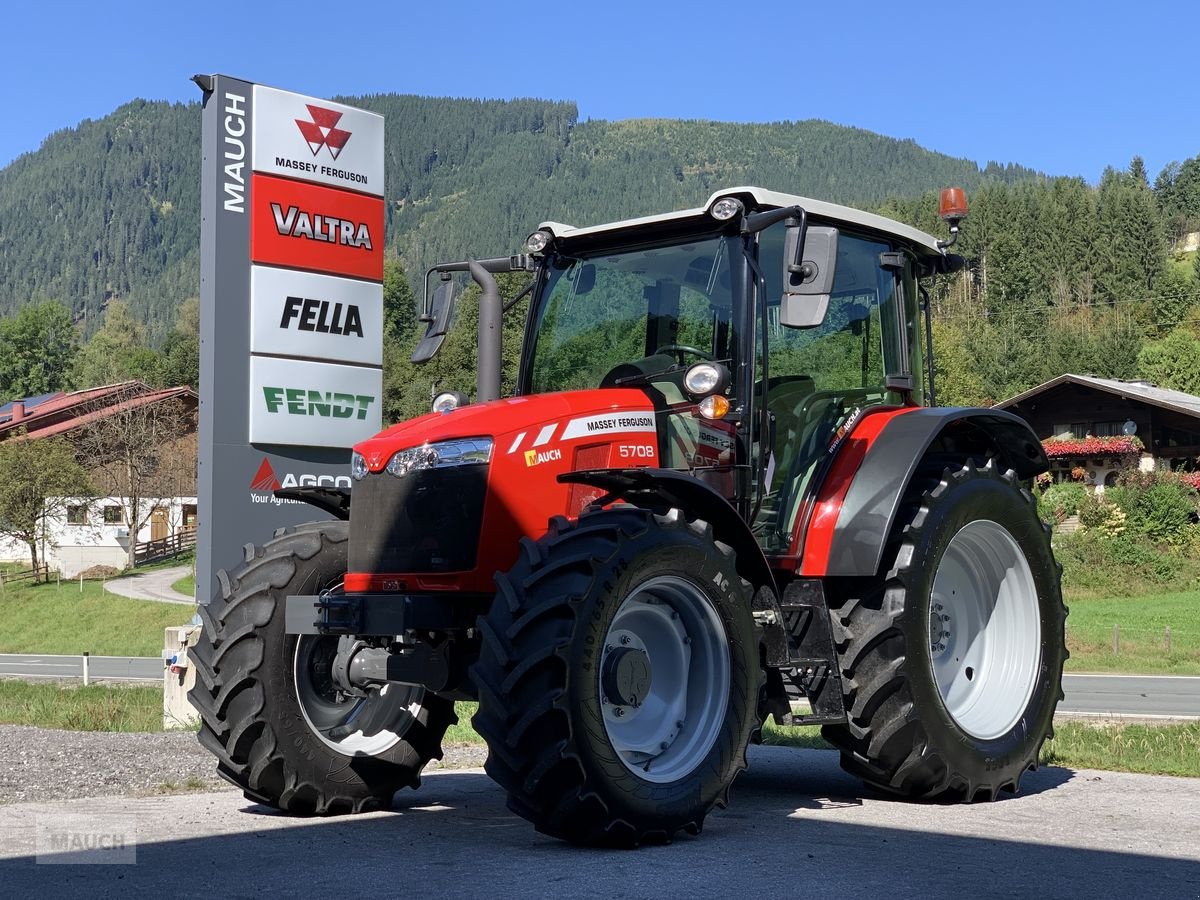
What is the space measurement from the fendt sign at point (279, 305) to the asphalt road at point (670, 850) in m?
4.47

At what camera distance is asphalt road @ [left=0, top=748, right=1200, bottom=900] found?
5.00 meters

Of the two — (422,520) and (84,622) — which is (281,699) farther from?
(84,622)

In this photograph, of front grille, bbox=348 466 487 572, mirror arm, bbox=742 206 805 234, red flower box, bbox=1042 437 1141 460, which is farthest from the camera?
red flower box, bbox=1042 437 1141 460

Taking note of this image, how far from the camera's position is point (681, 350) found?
23.3 ft

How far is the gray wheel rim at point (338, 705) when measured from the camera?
6859mm

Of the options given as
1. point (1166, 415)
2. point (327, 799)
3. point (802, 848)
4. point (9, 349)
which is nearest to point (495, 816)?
point (327, 799)

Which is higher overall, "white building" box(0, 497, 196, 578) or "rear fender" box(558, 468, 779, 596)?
"rear fender" box(558, 468, 779, 596)

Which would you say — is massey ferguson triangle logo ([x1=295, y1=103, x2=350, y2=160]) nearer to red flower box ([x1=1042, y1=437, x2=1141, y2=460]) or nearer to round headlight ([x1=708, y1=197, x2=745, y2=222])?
round headlight ([x1=708, y1=197, x2=745, y2=222])

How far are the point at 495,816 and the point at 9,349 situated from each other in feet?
380

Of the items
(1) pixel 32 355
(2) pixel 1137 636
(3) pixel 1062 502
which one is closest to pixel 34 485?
(3) pixel 1062 502

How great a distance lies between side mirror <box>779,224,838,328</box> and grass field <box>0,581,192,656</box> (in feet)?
103

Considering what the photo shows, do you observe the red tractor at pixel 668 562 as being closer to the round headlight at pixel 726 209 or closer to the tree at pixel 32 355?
the round headlight at pixel 726 209

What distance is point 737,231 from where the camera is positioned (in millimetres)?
7035

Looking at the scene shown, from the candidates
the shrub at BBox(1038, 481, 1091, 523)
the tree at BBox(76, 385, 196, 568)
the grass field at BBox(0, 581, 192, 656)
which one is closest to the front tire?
the grass field at BBox(0, 581, 192, 656)
